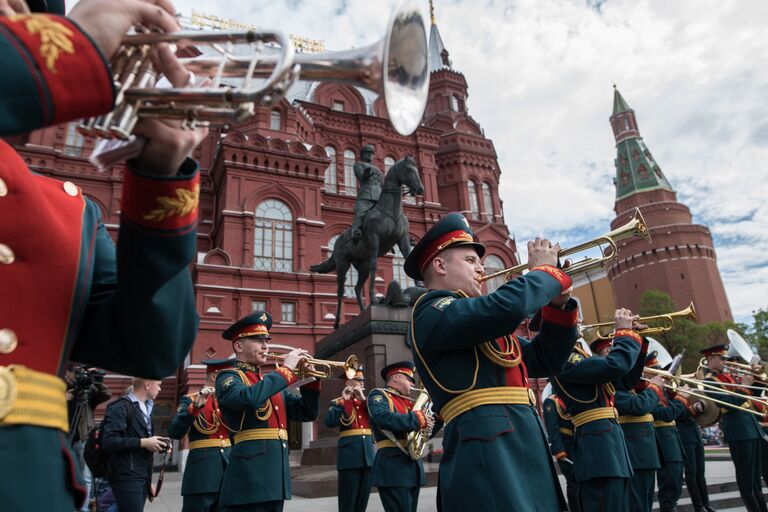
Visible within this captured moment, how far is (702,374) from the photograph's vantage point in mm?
7879

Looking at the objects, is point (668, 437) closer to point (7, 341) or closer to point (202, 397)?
point (202, 397)

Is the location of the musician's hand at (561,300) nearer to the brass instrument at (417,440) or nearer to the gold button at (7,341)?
the gold button at (7,341)

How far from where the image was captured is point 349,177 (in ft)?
101

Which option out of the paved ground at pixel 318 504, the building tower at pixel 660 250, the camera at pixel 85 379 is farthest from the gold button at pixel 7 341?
the building tower at pixel 660 250

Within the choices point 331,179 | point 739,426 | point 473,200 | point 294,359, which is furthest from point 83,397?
point 473,200

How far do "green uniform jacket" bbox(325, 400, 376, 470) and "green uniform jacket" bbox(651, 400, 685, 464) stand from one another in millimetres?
4039

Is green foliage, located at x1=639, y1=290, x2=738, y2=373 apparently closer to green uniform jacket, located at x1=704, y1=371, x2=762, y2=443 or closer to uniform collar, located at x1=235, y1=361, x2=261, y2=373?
green uniform jacket, located at x1=704, y1=371, x2=762, y2=443

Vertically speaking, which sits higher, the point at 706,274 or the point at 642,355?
the point at 706,274

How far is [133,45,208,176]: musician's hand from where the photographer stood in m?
1.24

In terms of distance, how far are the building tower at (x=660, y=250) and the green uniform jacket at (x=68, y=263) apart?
172ft

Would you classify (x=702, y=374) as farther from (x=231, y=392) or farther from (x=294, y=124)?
(x=294, y=124)

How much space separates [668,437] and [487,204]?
28074 mm

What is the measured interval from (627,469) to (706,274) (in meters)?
53.3

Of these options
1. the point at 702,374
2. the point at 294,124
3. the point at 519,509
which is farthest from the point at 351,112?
the point at 519,509
